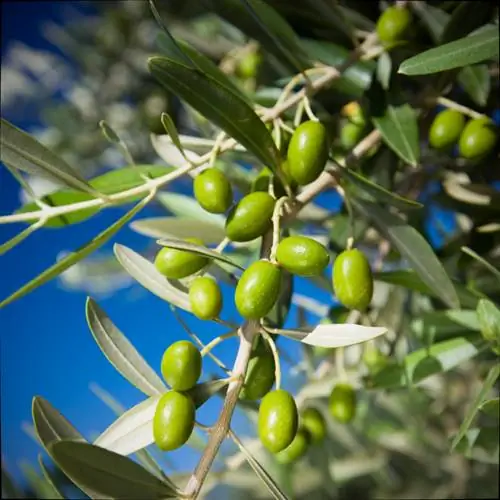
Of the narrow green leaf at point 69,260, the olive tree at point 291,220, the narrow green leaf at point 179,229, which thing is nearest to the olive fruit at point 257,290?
the olive tree at point 291,220

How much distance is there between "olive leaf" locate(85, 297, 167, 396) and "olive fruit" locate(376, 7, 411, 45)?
0.35m

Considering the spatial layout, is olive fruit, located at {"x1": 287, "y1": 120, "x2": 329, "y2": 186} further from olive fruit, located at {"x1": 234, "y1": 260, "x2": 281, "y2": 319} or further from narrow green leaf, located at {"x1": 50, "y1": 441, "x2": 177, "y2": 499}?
narrow green leaf, located at {"x1": 50, "y1": 441, "x2": 177, "y2": 499}

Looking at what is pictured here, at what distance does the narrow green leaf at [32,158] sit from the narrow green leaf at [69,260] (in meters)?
0.04

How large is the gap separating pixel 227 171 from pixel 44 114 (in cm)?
89

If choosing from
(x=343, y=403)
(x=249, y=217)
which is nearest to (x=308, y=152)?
(x=249, y=217)

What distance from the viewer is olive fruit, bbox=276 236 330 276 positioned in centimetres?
46

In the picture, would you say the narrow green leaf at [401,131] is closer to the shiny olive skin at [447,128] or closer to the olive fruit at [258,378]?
the shiny olive skin at [447,128]

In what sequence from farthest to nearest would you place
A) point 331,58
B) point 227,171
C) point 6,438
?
point 6,438 < point 227,171 < point 331,58

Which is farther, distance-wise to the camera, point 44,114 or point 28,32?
point 28,32

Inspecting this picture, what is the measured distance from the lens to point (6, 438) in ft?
3.15

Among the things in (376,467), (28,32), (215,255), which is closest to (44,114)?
(28,32)

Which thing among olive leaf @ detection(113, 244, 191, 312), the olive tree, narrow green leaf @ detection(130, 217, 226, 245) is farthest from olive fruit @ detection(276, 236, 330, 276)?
narrow green leaf @ detection(130, 217, 226, 245)

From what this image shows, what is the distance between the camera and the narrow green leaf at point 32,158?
493 millimetres

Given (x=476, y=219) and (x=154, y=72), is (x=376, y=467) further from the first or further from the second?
(x=154, y=72)
